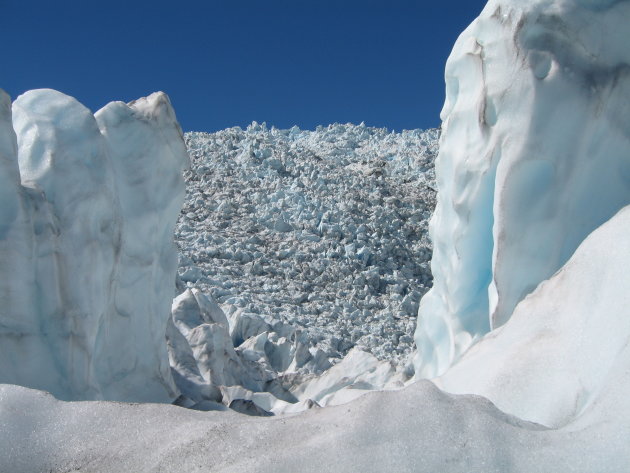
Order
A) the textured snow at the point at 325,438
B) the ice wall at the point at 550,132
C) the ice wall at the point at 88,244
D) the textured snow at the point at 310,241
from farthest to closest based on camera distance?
the textured snow at the point at 310,241, the ice wall at the point at 550,132, the ice wall at the point at 88,244, the textured snow at the point at 325,438

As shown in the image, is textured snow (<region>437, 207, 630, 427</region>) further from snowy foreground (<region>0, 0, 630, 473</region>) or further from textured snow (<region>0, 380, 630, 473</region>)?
textured snow (<region>0, 380, 630, 473</region>)

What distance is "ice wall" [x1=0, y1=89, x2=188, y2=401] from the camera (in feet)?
12.7

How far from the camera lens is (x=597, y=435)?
193cm

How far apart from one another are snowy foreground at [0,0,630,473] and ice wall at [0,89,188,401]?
12mm

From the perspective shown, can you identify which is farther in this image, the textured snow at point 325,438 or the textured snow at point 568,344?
the textured snow at point 568,344

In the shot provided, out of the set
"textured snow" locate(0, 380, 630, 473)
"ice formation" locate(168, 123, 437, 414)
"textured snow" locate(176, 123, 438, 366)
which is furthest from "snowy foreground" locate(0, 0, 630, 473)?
"textured snow" locate(176, 123, 438, 366)

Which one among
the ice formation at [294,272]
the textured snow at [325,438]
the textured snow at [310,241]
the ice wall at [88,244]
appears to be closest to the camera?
the textured snow at [325,438]

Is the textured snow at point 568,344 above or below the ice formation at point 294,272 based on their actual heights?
above

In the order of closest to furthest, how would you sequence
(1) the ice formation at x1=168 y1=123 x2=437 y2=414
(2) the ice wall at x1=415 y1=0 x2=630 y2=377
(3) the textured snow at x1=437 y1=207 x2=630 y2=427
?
1. (3) the textured snow at x1=437 y1=207 x2=630 y2=427
2. (2) the ice wall at x1=415 y1=0 x2=630 y2=377
3. (1) the ice formation at x1=168 y1=123 x2=437 y2=414

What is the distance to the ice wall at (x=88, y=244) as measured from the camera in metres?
3.88

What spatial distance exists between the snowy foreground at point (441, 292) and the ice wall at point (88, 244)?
0.04 ft

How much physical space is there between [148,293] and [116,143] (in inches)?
40.4

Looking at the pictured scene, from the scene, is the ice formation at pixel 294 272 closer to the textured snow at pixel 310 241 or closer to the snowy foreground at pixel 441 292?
the textured snow at pixel 310 241

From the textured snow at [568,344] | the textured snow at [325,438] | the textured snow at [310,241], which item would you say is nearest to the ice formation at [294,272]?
the textured snow at [310,241]
